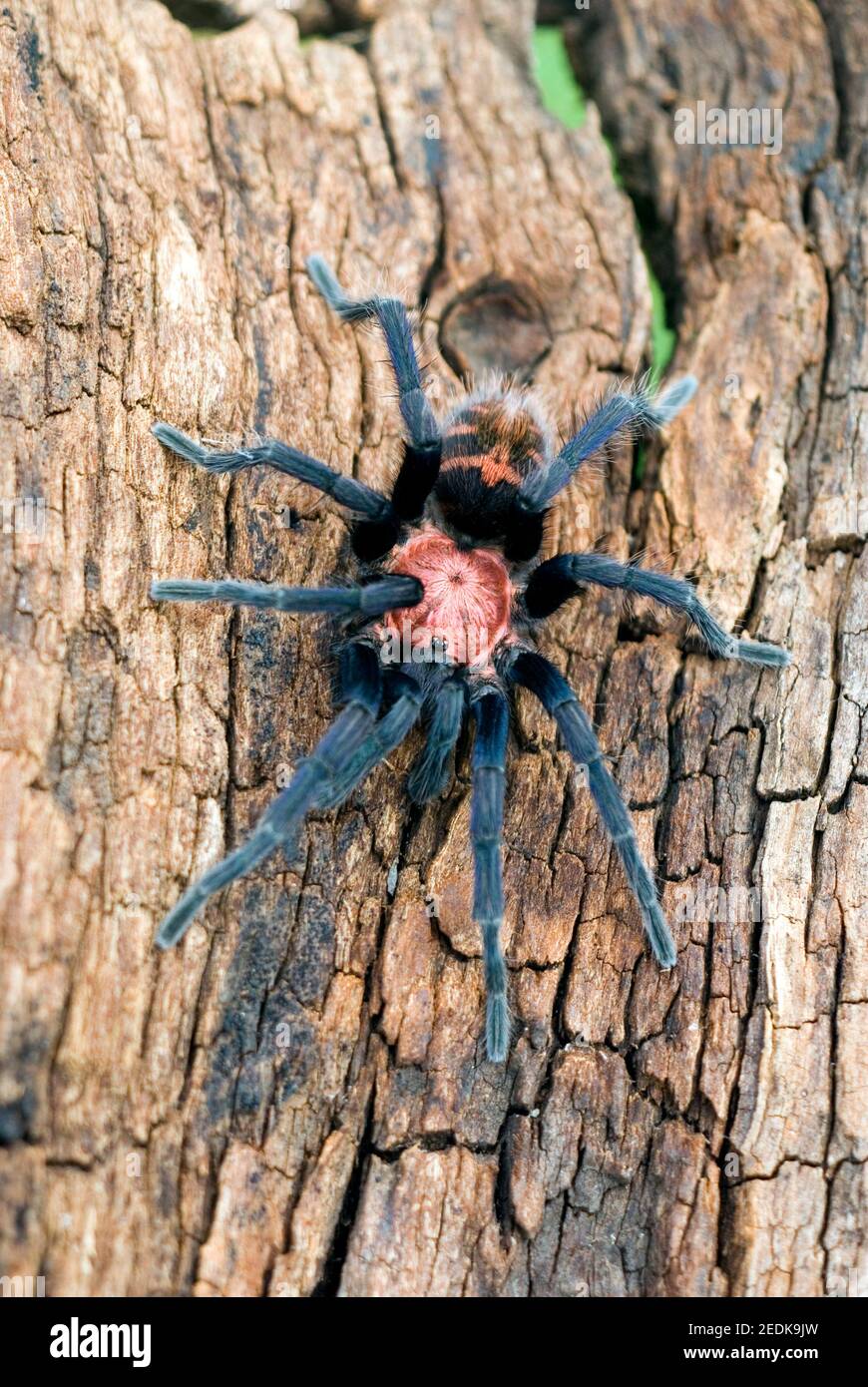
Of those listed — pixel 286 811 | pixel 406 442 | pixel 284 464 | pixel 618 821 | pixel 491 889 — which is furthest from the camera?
pixel 406 442

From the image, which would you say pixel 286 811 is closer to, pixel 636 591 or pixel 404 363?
pixel 636 591

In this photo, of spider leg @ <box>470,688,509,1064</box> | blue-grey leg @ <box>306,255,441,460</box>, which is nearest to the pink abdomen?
blue-grey leg @ <box>306,255,441,460</box>

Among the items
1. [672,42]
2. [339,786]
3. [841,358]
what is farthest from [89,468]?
[672,42]

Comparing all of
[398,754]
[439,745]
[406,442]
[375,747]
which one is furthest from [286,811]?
[406,442]

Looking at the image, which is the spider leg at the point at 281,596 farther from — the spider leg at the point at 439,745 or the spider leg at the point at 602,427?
the spider leg at the point at 602,427

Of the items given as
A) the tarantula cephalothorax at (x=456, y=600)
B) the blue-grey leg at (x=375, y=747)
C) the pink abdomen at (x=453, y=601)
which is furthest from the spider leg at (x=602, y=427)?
the blue-grey leg at (x=375, y=747)

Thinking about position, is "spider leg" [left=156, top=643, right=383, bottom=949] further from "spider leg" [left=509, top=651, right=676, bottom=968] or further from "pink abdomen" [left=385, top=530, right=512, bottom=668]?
"spider leg" [left=509, top=651, right=676, bottom=968]
